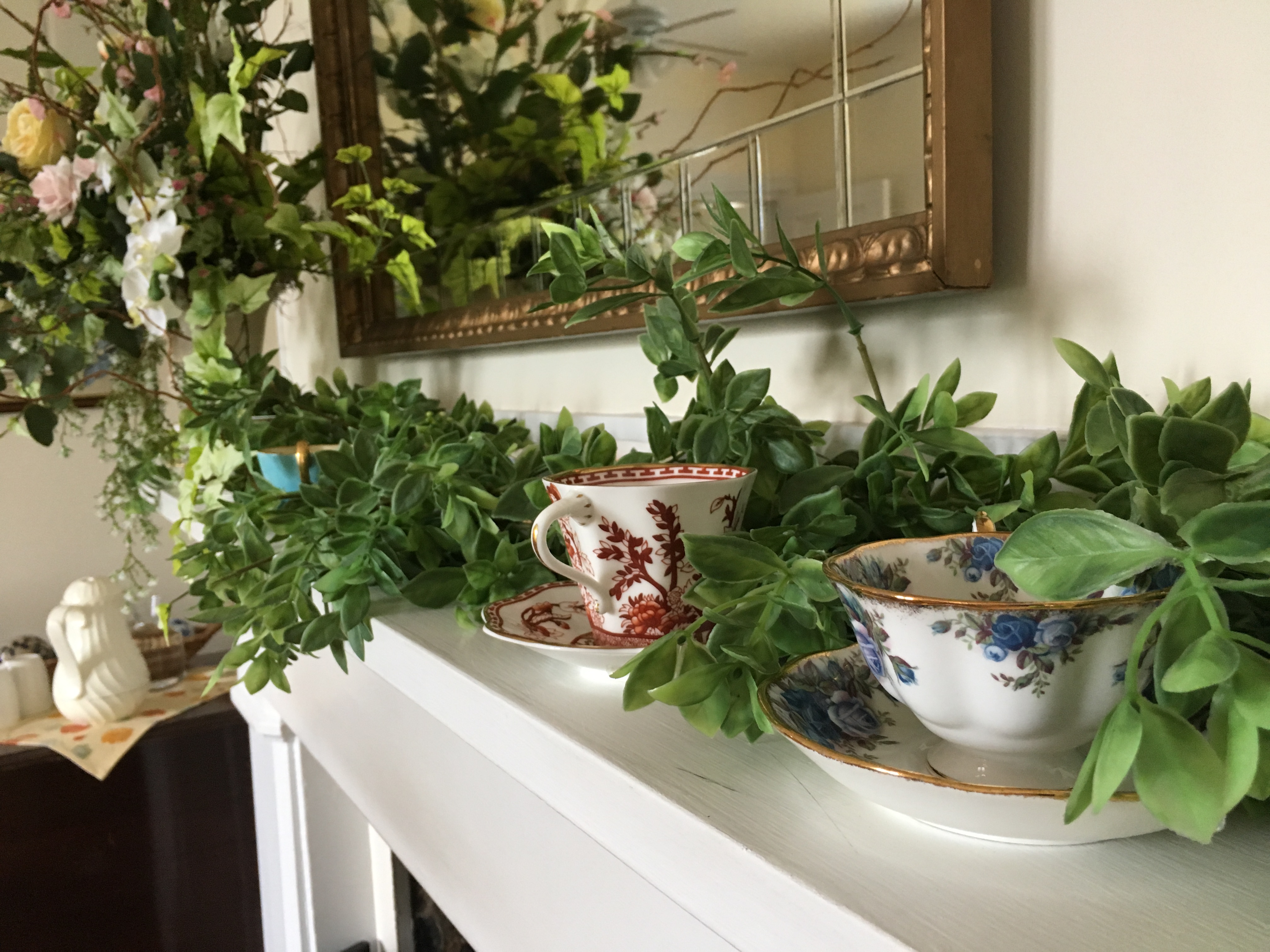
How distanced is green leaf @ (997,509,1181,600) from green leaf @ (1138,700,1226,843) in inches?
1.0

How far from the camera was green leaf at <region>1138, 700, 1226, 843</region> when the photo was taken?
16cm

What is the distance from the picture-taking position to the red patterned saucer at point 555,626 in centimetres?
35

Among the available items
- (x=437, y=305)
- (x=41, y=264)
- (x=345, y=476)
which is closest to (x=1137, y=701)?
(x=345, y=476)

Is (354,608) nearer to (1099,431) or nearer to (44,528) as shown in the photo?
(1099,431)

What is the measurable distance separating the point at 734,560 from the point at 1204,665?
128 millimetres

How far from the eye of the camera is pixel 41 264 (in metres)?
0.91

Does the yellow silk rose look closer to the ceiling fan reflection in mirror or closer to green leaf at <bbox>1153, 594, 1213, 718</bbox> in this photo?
the ceiling fan reflection in mirror

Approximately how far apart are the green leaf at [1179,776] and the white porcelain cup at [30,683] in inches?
69.2

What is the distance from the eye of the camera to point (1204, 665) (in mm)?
159

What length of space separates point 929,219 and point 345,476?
12.6 inches

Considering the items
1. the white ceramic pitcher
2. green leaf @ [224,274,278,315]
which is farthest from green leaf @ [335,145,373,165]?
the white ceramic pitcher

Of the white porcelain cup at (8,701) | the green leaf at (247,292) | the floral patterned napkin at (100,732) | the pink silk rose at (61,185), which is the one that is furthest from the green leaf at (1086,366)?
the white porcelain cup at (8,701)

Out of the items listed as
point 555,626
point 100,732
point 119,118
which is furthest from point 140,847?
point 555,626

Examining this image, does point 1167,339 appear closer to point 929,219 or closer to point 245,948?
point 929,219
